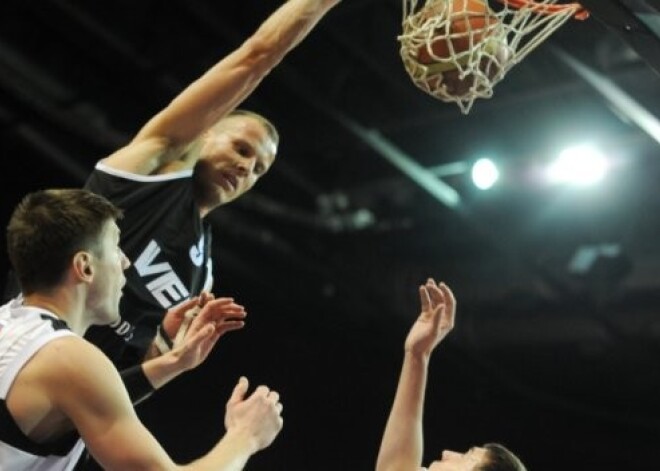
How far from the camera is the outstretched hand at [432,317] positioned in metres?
3.15

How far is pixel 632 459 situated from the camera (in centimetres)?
721

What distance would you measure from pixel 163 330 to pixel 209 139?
2.00 feet

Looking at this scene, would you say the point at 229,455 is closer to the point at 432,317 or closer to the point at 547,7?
the point at 432,317

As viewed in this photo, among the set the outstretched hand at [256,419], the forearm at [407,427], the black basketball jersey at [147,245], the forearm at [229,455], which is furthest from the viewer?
the forearm at [407,427]

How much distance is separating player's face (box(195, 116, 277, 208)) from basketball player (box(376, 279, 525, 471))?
1.94ft

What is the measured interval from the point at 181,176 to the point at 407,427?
3.32ft

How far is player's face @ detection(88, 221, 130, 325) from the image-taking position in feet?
7.26

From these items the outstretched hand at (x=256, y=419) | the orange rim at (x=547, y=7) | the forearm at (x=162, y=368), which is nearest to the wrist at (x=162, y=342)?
the forearm at (x=162, y=368)

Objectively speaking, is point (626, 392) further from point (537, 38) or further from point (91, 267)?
point (91, 267)

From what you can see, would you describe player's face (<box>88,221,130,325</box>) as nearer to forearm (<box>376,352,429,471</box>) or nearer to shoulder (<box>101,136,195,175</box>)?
shoulder (<box>101,136,195,175</box>)

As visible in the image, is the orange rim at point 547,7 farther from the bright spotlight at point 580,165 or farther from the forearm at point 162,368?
the bright spotlight at point 580,165

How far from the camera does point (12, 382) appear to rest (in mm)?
2020

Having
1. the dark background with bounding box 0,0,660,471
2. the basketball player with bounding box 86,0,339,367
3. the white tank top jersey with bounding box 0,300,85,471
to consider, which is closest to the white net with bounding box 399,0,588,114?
the basketball player with bounding box 86,0,339,367

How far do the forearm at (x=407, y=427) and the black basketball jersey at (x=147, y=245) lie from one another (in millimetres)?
720
